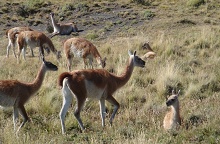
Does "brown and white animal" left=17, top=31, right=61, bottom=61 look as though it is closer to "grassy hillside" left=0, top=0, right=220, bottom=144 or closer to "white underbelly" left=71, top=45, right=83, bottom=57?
"grassy hillside" left=0, top=0, right=220, bottom=144

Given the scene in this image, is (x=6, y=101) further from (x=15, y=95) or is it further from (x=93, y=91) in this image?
(x=93, y=91)

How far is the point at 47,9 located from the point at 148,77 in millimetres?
24819

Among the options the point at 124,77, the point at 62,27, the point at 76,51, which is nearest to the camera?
the point at 124,77

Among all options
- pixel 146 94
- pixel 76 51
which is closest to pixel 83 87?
pixel 146 94

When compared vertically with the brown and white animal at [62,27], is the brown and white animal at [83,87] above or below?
above

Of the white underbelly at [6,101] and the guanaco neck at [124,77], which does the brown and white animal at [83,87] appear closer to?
the guanaco neck at [124,77]

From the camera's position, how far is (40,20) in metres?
29.5

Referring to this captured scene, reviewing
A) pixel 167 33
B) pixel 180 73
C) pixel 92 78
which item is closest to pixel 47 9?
pixel 167 33

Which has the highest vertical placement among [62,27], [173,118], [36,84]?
[36,84]

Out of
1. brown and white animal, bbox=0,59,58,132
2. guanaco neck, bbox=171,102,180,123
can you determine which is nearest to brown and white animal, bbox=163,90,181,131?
guanaco neck, bbox=171,102,180,123

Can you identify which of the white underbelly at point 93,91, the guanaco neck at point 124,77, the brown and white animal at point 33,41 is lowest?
the brown and white animal at point 33,41

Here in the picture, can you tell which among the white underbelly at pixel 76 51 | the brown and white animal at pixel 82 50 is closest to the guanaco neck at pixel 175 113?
the brown and white animal at pixel 82 50

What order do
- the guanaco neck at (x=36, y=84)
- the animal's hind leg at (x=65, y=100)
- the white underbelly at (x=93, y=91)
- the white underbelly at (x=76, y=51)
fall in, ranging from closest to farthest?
the animal's hind leg at (x=65, y=100) → the white underbelly at (x=93, y=91) → the guanaco neck at (x=36, y=84) → the white underbelly at (x=76, y=51)

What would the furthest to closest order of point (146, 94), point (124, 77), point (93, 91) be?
1. point (146, 94)
2. point (124, 77)
3. point (93, 91)
